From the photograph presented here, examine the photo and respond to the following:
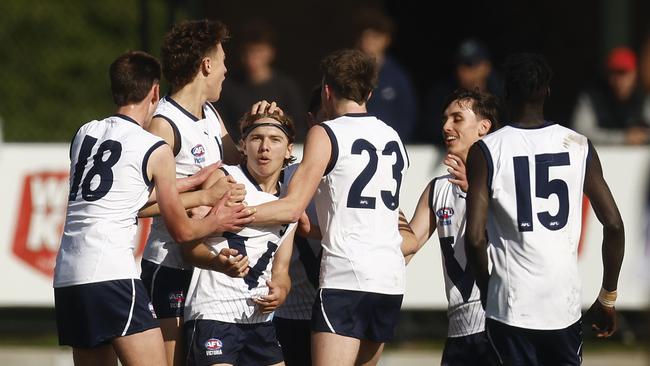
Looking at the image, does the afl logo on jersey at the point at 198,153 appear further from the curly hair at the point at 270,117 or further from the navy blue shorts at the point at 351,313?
the navy blue shorts at the point at 351,313

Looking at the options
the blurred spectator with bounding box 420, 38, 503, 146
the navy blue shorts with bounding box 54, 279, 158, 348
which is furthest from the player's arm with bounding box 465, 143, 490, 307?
the blurred spectator with bounding box 420, 38, 503, 146

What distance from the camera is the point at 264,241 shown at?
6.66m

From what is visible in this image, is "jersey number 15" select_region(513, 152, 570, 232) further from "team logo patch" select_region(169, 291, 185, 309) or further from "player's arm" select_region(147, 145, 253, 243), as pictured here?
"team logo patch" select_region(169, 291, 185, 309)

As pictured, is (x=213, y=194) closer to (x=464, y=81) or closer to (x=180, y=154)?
(x=180, y=154)

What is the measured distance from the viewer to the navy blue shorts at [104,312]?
20.8 ft

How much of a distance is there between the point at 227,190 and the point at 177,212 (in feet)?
1.02

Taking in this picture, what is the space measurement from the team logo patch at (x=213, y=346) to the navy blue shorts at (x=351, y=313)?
48 cm

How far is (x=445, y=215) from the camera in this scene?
686 cm

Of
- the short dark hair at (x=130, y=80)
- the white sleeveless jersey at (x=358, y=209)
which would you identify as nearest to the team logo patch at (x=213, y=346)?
the white sleeveless jersey at (x=358, y=209)

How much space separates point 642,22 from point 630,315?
Result: 4408mm

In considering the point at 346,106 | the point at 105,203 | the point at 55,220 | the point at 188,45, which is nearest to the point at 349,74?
the point at 346,106

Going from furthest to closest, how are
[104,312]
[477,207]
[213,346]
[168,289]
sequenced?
[168,289] → [213,346] → [104,312] → [477,207]

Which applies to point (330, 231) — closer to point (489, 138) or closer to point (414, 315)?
point (489, 138)

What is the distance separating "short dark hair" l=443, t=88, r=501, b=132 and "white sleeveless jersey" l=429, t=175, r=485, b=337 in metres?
0.40
